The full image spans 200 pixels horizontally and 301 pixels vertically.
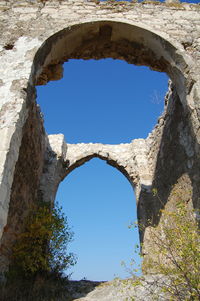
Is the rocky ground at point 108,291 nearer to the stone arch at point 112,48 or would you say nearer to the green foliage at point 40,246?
the green foliage at point 40,246

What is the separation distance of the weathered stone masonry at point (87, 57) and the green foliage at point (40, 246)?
0.96 feet

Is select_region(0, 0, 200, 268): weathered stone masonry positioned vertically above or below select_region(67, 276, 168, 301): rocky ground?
above

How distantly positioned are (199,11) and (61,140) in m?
6.56

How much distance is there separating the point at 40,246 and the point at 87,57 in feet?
13.3

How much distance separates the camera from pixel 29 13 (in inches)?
187

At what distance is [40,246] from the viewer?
601 centimetres

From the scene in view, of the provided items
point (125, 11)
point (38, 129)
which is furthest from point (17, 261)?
point (125, 11)

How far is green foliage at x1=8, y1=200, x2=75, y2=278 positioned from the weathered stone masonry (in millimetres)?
293

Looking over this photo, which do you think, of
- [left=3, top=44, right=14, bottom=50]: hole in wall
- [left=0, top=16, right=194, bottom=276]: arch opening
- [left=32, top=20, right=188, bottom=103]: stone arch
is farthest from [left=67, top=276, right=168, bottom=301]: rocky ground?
[left=3, top=44, right=14, bottom=50]: hole in wall

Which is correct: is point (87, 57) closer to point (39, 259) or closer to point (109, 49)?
point (109, 49)

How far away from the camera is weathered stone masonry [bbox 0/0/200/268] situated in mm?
3602

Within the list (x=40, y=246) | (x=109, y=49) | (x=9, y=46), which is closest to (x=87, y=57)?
(x=109, y=49)

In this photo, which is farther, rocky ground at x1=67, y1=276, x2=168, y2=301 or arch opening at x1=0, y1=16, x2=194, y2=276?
arch opening at x1=0, y1=16, x2=194, y2=276

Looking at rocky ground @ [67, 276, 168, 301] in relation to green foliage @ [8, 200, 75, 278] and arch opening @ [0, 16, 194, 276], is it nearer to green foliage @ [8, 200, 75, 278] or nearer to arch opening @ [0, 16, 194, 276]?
green foliage @ [8, 200, 75, 278]
